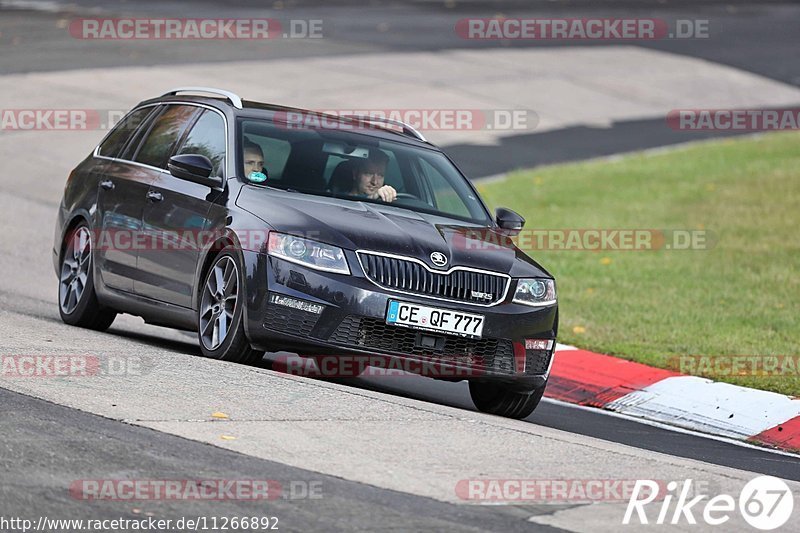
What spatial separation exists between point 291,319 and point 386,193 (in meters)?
1.49

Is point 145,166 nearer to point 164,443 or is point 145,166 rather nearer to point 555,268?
point 164,443

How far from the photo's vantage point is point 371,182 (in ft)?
33.1

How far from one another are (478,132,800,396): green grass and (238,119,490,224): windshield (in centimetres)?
259

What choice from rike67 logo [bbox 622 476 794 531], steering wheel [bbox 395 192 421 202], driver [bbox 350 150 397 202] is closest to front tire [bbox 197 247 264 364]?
driver [bbox 350 150 397 202]

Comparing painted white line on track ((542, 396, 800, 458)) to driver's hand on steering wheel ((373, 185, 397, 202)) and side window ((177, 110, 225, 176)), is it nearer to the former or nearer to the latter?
driver's hand on steering wheel ((373, 185, 397, 202))

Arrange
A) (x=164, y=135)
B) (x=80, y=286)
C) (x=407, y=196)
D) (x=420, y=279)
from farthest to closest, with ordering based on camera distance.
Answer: (x=80, y=286) → (x=164, y=135) → (x=407, y=196) → (x=420, y=279)

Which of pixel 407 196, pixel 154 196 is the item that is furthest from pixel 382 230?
pixel 154 196

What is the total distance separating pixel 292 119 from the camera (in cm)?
1039

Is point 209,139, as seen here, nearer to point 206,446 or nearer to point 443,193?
point 443,193

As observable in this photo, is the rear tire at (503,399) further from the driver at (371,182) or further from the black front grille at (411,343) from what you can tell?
the driver at (371,182)

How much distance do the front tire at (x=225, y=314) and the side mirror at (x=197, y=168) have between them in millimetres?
609

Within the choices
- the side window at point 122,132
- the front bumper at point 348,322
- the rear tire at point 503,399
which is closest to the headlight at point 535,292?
the front bumper at point 348,322

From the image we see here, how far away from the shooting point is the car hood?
902cm

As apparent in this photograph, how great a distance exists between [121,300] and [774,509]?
203 inches
